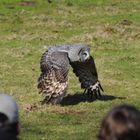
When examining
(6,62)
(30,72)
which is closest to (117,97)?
(30,72)

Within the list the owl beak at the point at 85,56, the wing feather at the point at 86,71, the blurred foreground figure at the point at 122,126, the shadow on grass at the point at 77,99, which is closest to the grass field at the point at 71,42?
the shadow on grass at the point at 77,99

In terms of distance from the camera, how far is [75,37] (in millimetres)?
22719

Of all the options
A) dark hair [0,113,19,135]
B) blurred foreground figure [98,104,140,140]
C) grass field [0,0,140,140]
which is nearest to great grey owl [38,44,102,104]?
grass field [0,0,140,140]

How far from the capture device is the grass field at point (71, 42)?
12516 millimetres

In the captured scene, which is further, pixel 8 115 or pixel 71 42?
pixel 71 42

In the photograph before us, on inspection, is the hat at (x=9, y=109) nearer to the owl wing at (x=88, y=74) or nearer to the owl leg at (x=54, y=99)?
the owl leg at (x=54, y=99)

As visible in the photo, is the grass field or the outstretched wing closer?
the grass field

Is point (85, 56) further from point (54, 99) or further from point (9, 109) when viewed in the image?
point (9, 109)

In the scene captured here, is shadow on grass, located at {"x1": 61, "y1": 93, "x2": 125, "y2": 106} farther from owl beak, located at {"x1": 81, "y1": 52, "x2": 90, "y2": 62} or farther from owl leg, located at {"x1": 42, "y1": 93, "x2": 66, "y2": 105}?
owl beak, located at {"x1": 81, "y1": 52, "x2": 90, "y2": 62}

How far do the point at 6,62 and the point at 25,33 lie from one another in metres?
4.33

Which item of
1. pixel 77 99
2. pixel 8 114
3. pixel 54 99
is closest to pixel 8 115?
pixel 8 114

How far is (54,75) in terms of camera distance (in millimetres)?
13156

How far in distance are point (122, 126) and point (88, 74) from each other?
1038cm

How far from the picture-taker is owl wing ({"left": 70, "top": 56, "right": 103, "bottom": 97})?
13.9 meters
